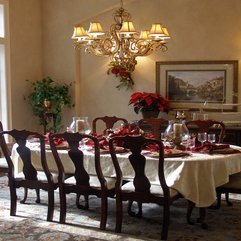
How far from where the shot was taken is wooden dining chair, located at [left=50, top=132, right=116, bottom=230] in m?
4.20

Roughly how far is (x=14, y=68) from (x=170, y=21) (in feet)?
8.56

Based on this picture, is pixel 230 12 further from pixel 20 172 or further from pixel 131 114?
pixel 20 172

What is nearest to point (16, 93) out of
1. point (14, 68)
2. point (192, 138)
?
point (14, 68)

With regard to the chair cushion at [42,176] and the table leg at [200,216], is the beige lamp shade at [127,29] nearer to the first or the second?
the chair cushion at [42,176]

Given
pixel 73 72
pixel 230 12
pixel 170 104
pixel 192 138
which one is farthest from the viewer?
pixel 73 72

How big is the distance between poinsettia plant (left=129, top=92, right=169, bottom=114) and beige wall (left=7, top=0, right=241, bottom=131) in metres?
0.39

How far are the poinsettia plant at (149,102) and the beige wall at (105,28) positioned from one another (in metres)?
0.39

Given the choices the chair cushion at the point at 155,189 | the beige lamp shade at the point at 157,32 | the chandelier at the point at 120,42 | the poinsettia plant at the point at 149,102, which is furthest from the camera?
the poinsettia plant at the point at 149,102

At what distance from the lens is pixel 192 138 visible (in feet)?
15.5

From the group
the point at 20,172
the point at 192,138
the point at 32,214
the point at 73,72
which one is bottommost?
the point at 32,214

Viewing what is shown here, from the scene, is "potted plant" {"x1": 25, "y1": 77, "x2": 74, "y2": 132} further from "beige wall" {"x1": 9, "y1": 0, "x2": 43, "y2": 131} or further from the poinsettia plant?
the poinsettia plant

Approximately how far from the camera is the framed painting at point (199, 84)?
6.87m

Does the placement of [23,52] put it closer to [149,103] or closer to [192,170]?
[149,103]

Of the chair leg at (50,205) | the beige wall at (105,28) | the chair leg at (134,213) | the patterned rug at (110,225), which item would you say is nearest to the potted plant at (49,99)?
the beige wall at (105,28)
